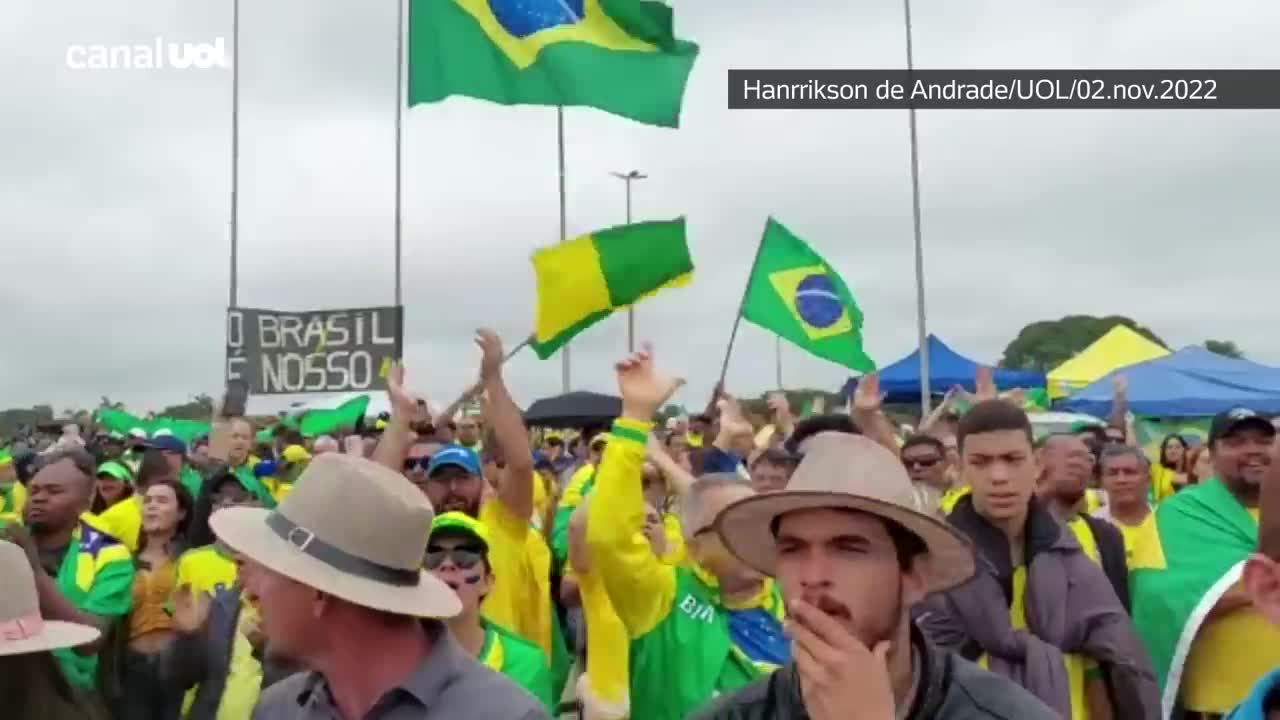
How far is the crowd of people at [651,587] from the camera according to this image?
7.80ft

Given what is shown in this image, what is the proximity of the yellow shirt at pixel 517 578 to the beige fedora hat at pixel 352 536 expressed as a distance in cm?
211

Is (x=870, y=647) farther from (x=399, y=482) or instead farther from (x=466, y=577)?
(x=466, y=577)

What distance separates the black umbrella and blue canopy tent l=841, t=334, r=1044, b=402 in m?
4.94

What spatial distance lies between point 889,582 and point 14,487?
34.6 feet

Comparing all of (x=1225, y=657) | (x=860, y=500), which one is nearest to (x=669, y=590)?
(x=1225, y=657)

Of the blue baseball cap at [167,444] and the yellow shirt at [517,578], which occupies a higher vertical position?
the blue baseball cap at [167,444]

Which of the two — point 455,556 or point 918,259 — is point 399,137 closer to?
point 918,259

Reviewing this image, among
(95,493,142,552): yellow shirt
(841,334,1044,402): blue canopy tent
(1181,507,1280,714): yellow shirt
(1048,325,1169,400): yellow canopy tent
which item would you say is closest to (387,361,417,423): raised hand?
(95,493,142,552): yellow shirt

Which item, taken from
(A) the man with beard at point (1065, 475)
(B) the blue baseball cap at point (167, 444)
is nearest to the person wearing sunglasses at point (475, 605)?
(A) the man with beard at point (1065, 475)

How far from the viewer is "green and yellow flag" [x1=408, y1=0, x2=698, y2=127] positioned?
8.77m

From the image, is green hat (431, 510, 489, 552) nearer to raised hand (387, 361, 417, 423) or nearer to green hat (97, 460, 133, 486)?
raised hand (387, 361, 417, 423)

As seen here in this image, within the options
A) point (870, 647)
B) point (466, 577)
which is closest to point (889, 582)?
point (870, 647)

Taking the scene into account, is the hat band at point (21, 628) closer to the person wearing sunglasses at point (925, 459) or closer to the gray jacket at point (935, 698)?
the gray jacket at point (935, 698)

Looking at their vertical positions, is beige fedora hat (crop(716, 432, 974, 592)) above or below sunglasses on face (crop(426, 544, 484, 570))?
above
